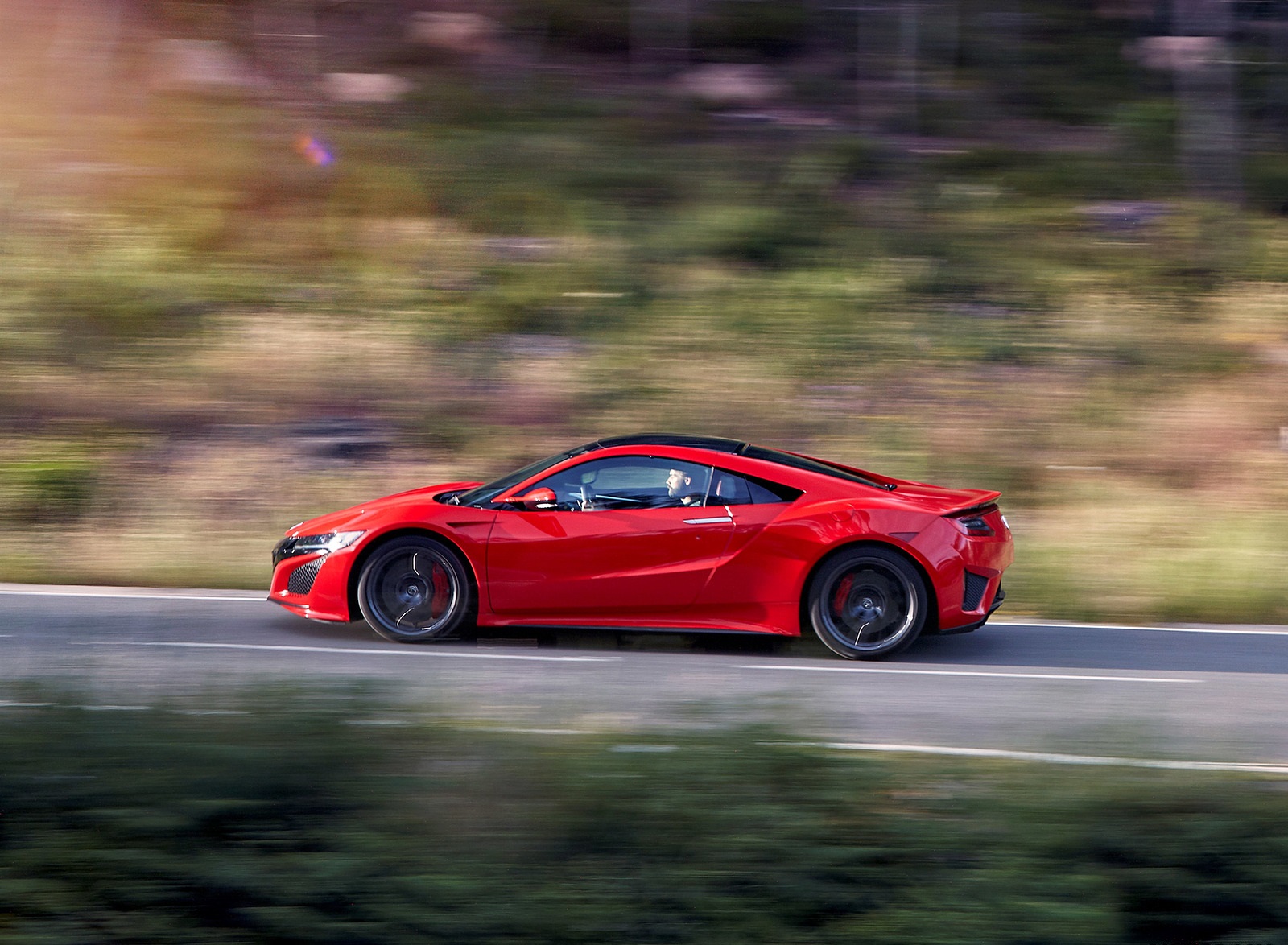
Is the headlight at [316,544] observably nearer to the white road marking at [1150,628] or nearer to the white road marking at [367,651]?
the white road marking at [367,651]

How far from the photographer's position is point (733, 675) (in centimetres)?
691

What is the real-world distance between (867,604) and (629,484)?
4.85 ft

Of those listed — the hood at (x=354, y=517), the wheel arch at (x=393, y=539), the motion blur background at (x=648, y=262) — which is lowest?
the wheel arch at (x=393, y=539)

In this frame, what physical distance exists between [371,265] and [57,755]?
465 inches

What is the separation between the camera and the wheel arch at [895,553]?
7.20 m

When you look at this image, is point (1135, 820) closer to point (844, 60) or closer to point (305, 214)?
point (305, 214)

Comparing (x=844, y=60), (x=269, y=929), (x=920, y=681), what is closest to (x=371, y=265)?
(x=844, y=60)

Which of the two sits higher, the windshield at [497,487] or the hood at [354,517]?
the windshield at [497,487]

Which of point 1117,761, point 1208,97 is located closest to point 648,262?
point 1208,97

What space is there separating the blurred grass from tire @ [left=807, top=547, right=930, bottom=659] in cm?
336

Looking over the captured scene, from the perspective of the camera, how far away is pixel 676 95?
17.1 m

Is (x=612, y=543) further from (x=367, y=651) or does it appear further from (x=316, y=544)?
(x=316, y=544)

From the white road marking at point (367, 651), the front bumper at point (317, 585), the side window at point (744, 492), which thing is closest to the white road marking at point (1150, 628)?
the side window at point (744, 492)

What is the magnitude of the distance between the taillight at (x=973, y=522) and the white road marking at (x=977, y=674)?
0.76m
